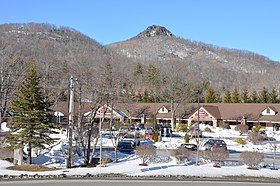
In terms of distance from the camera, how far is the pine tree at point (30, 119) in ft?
73.8

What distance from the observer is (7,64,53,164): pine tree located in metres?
22.5

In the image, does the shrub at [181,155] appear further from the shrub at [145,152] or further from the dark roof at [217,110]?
the dark roof at [217,110]

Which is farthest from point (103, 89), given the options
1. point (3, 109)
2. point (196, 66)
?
point (196, 66)

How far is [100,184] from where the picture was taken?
1586 cm

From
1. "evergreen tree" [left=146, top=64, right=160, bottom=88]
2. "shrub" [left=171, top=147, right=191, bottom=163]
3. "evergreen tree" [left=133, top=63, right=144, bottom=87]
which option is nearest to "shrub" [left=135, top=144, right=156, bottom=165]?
"shrub" [left=171, top=147, right=191, bottom=163]

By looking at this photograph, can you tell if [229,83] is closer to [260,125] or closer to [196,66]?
[196,66]

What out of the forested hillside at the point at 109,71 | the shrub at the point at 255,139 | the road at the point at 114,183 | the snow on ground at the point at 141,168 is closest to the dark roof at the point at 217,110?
the forested hillside at the point at 109,71

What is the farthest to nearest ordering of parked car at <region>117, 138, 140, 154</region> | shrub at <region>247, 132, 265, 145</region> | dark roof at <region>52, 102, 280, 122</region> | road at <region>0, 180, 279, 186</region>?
dark roof at <region>52, 102, 280, 122</region> < shrub at <region>247, 132, 265, 145</region> < parked car at <region>117, 138, 140, 154</region> < road at <region>0, 180, 279, 186</region>

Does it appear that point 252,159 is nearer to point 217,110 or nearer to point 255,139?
point 255,139

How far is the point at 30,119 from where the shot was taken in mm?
22797

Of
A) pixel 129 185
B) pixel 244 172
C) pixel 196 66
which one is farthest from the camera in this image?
pixel 196 66

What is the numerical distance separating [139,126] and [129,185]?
35.2 metres

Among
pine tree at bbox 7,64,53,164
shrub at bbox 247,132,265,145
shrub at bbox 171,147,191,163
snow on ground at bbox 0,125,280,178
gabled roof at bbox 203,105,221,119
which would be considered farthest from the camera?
gabled roof at bbox 203,105,221,119

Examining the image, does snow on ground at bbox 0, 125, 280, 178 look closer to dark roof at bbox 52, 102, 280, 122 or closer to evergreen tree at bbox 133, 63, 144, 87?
dark roof at bbox 52, 102, 280, 122
